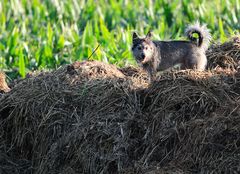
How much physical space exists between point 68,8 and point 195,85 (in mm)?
6834

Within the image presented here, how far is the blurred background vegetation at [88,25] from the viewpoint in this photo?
1169cm

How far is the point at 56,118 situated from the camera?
8352 millimetres

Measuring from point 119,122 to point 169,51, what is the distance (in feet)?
6.35

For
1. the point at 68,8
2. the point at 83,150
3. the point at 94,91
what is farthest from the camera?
the point at 68,8

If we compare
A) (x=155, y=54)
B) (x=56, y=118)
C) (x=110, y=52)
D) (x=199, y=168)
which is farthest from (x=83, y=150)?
(x=110, y=52)

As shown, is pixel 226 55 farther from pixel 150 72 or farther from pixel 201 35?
pixel 150 72

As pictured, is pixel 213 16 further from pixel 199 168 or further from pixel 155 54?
pixel 199 168

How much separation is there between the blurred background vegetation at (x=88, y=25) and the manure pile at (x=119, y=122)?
7.14 ft

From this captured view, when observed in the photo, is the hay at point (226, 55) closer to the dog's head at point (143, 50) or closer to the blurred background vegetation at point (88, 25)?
the dog's head at point (143, 50)

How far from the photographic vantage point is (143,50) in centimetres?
941

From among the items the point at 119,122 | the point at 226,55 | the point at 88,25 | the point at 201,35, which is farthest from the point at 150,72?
the point at 88,25

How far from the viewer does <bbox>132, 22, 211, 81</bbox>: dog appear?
9.45 metres

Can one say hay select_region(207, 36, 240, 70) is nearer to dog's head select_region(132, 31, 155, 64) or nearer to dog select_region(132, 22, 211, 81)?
dog select_region(132, 22, 211, 81)

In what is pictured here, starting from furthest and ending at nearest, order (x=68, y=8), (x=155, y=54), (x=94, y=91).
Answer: (x=68, y=8), (x=155, y=54), (x=94, y=91)
